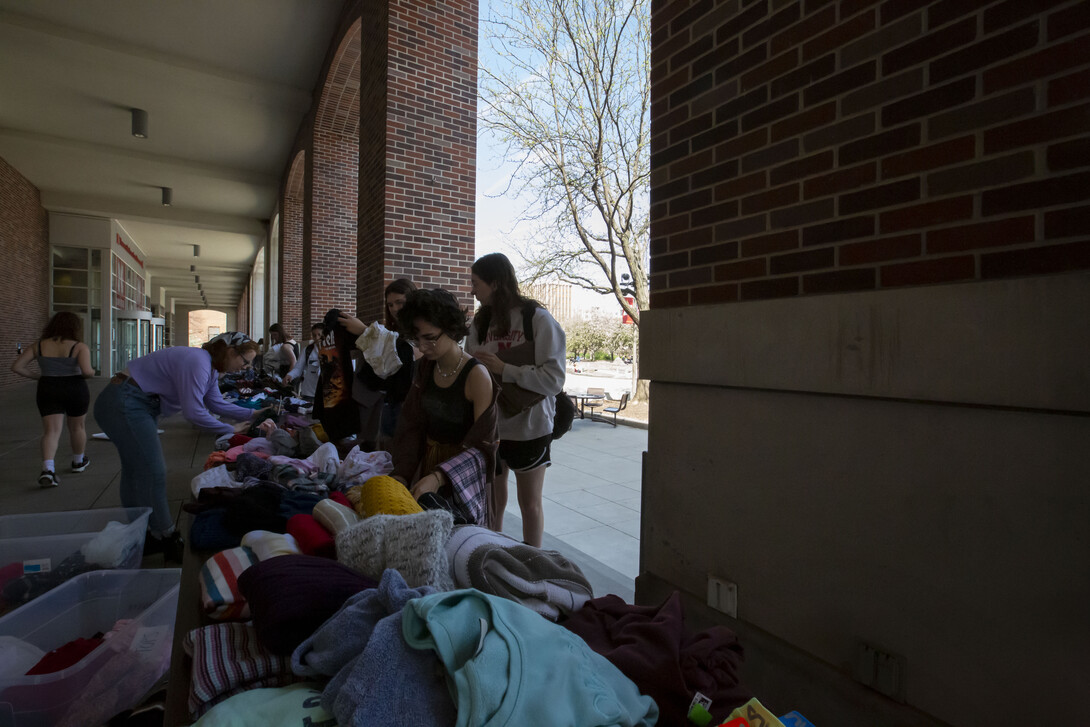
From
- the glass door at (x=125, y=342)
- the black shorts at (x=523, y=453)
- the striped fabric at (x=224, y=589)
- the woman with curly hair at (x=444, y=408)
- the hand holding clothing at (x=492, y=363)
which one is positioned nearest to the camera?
the striped fabric at (x=224, y=589)

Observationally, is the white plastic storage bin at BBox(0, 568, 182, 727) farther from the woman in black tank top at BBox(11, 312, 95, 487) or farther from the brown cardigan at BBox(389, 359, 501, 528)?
the woman in black tank top at BBox(11, 312, 95, 487)

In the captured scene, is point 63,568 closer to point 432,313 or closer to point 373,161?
point 432,313

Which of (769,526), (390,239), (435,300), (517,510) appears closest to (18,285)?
(390,239)

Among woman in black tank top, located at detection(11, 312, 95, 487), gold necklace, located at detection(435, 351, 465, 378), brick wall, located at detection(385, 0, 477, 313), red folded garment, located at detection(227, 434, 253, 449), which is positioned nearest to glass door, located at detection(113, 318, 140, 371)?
woman in black tank top, located at detection(11, 312, 95, 487)

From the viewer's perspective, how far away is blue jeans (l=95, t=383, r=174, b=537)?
392 centimetres

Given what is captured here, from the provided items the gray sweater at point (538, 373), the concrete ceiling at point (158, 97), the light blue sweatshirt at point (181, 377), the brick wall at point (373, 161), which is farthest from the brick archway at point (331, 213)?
the gray sweater at point (538, 373)

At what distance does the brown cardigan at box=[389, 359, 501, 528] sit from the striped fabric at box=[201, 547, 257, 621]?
38.7 inches

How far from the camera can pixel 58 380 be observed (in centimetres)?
582

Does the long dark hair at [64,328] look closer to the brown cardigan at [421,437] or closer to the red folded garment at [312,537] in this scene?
the brown cardigan at [421,437]

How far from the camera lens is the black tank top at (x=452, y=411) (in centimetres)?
265

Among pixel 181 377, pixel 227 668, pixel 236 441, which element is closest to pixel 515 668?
pixel 227 668

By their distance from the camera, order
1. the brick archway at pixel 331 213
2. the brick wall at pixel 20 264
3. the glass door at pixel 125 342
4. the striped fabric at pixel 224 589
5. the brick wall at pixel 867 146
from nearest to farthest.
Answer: the brick wall at pixel 867 146 → the striped fabric at pixel 224 589 → the brick archway at pixel 331 213 → the brick wall at pixel 20 264 → the glass door at pixel 125 342

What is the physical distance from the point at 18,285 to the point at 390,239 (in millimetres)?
14478

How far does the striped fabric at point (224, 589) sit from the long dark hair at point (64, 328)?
554 centimetres
